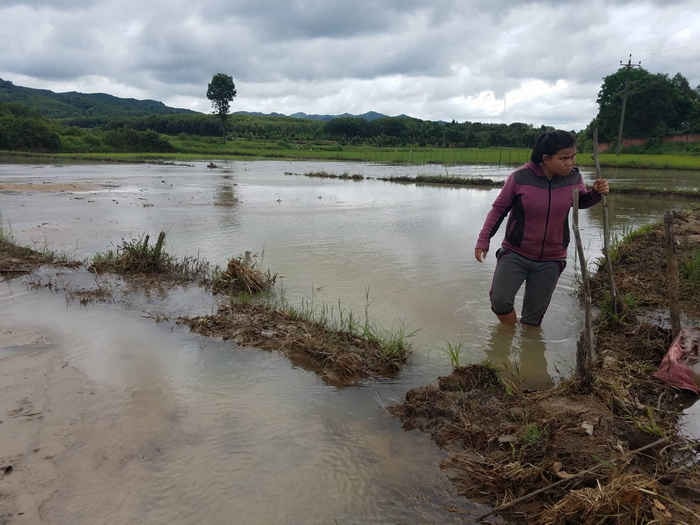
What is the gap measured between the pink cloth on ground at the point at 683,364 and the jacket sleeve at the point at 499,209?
1578mm

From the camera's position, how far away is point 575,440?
2609 millimetres

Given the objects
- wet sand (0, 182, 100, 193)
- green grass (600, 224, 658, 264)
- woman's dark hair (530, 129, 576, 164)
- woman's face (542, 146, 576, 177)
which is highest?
woman's dark hair (530, 129, 576, 164)

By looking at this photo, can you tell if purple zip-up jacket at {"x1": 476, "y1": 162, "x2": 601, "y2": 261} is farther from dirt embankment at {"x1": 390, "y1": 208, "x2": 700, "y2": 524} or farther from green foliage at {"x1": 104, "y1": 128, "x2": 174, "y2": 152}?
green foliage at {"x1": 104, "y1": 128, "x2": 174, "y2": 152}

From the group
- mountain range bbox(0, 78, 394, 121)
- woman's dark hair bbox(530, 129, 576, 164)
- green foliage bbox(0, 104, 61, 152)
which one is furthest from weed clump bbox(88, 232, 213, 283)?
mountain range bbox(0, 78, 394, 121)

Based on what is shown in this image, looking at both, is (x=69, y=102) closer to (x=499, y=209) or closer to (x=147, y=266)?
(x=147, y=266)

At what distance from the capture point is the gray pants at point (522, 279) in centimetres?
427

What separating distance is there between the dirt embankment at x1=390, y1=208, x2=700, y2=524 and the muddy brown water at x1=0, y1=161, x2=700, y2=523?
0.73ft

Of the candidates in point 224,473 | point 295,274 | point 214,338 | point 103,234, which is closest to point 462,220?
point 295,274

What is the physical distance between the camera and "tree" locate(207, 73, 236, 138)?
73125mm

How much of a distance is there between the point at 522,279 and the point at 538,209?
2.21 feet

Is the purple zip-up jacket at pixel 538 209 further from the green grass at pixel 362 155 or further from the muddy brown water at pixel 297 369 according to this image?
the green grass at pixel 362 155

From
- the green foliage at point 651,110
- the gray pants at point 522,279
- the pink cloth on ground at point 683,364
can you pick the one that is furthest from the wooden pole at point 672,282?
the green foliage at point 651,110

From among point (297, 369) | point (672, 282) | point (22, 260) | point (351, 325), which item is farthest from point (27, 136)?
point (672, 282)

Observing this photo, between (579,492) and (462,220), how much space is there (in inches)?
437
